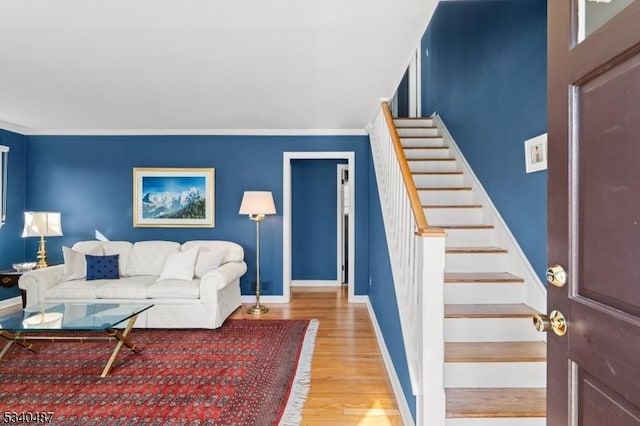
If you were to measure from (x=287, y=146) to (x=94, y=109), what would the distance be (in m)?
2.28

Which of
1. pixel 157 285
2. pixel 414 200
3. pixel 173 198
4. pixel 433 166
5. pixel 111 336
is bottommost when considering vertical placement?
pixel 111 336

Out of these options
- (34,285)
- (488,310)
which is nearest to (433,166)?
(488,310)

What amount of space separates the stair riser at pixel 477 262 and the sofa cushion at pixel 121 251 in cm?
374

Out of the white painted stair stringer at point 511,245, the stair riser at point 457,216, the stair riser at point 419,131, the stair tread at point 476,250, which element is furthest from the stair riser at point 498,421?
the stair riser at point 419,131

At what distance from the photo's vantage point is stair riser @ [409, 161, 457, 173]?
3.62m

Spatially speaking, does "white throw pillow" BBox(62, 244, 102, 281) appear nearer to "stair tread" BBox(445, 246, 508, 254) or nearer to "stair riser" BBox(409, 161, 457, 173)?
"stair riser" BBox(409, 161, 457, 173)

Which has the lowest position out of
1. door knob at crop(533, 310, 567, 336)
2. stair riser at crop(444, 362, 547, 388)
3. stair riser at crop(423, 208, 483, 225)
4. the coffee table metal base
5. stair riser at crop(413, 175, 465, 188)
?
the coffee table metal base

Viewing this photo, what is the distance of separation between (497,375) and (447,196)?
168 cm

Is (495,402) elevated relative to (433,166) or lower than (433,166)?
lower

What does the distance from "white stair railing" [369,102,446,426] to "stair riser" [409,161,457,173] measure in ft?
4.29

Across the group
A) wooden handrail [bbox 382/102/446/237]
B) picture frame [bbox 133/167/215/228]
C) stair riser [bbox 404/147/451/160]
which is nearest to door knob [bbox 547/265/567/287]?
wooden handrail [bbox 382/102/446/237]

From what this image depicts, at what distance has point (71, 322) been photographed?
2746 millimetres

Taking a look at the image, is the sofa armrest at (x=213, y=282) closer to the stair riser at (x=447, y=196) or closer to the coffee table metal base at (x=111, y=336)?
the coffee table metal base at (x=111, y=336)

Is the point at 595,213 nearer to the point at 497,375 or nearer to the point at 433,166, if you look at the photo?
the point at 497,375
